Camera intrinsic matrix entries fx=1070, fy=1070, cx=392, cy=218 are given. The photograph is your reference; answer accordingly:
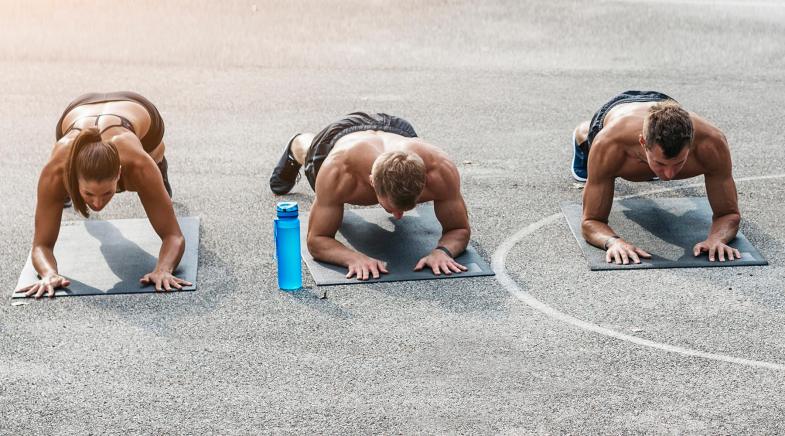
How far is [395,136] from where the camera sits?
7.22 meters

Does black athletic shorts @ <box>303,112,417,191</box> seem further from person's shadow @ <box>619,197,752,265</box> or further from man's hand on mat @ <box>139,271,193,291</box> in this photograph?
person's shadow @ <box>619,197,752,265</box>

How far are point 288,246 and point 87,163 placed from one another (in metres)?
1.27

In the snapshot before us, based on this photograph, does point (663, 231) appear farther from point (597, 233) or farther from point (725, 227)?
point (597, 233)

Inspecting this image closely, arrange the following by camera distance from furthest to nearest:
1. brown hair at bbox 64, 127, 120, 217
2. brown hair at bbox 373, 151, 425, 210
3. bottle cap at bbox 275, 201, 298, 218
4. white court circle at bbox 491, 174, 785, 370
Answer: bottle cap at bbox 275, 201, 298, 218 → brown hair at bbox 373, 151, 425, 210 → brown hair at bbox 64, 127, 120, 217 → white court circle at bbox 491, 174, 785, 370

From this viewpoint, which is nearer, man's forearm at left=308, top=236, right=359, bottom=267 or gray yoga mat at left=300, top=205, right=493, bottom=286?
gray yoga mat at left=300, top=205, right=493, bottom=286

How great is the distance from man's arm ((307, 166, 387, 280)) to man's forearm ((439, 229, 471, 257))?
44cm

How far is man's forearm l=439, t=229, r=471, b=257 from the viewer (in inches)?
273

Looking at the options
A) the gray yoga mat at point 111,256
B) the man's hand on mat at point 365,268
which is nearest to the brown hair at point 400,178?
the man's hand on mat at point 365,268

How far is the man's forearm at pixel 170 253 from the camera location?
6648mm

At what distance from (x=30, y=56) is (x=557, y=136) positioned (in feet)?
22.6

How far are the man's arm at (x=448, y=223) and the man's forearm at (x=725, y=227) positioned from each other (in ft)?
5.38

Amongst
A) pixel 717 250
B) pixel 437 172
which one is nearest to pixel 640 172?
pixel 717 250

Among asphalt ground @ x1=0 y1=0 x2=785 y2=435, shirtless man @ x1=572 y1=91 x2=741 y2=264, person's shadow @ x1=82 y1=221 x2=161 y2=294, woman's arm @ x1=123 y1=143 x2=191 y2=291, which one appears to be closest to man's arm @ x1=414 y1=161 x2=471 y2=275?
asphalt ground @ x1=0 y1=0 x2=785 y2=435

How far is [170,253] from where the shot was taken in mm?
6711
